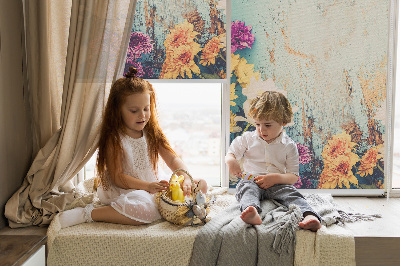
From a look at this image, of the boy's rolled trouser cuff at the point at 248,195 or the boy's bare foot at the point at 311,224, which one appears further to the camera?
the boy's rolled trouser cuff at the point at 248,195

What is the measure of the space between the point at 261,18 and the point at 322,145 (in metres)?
0.79

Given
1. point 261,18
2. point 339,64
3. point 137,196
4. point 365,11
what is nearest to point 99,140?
point 137,196

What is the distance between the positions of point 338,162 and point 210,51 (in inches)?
37.8

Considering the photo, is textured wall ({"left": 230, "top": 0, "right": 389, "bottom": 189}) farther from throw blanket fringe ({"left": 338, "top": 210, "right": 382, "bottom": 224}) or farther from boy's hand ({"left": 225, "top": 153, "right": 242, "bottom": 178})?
throw blanket fringe ({"left": 338, "top": 210, "right": 382, "bottom": 224})

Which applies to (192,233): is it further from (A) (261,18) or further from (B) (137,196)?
(A) (261,18)

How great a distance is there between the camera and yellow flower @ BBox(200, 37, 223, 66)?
2318 mm

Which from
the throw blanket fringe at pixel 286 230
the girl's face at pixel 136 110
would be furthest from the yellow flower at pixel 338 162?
the girl's face at pixel 136 110

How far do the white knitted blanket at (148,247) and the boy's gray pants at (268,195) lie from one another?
170 mm

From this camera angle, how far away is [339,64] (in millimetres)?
2328

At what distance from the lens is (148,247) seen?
5.55ft

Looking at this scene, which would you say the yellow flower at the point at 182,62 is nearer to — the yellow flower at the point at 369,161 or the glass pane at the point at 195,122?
the glass pane at the point at 195,122

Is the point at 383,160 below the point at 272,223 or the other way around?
the other way around

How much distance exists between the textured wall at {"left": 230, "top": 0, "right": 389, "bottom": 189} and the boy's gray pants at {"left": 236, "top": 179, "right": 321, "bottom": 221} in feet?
1.15

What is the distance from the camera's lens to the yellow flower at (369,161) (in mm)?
2393
